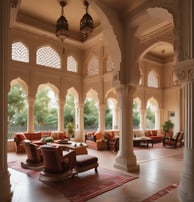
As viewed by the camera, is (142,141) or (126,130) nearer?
(126,130)

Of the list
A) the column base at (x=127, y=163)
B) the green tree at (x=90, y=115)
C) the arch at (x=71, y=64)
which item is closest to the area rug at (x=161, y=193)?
the column base at (x=127, y=163)

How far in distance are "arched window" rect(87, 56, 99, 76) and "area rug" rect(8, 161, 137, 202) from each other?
7.92m

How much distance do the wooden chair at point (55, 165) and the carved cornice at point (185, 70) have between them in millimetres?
3299

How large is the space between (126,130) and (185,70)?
317cm

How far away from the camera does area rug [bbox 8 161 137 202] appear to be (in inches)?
179

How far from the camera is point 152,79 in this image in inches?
637

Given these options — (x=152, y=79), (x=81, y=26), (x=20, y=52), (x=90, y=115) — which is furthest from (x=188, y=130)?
(x=90, y=115)

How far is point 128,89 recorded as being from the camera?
21.6 feet

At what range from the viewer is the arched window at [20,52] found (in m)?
10.9

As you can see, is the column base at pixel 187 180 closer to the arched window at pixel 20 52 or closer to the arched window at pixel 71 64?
the arched window at pixel 20 52

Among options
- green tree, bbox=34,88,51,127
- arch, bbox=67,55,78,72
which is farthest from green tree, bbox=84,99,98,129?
arch, bbox=67,55,78,72

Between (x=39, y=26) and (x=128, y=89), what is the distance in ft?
22.8

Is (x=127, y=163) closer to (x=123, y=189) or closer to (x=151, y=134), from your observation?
(x=123, y=189)

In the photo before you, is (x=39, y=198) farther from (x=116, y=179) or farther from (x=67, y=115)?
(x=67, y=115)
